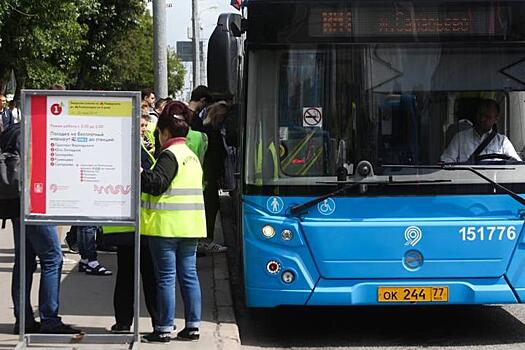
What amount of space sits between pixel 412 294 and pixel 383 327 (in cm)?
126

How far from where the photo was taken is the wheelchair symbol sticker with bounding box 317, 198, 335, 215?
719 centimetres

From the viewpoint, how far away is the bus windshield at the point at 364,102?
7.25 metres

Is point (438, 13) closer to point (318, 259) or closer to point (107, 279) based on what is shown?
point (318, 259)

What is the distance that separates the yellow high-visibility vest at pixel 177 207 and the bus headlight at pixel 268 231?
25.4 inches

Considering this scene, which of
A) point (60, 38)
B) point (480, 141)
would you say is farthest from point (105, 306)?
point (60, 38)

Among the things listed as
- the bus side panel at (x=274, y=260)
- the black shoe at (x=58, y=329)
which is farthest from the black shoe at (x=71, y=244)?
the bus side panel at (x=274, y=260)

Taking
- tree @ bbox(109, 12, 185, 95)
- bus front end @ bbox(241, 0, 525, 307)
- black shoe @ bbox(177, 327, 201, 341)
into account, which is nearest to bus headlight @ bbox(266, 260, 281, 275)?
bus front end @ bbox(241, 0, 525, 307)

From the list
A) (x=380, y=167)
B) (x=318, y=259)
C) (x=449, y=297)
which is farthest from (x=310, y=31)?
(x=449, y=297)

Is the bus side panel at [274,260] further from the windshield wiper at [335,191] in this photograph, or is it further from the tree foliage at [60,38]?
the tree foliage at [60,38]

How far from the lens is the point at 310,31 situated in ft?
23.7

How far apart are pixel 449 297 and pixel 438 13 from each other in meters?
2.23

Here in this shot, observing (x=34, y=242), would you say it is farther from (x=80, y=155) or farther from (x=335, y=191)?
(x=335, y=191)

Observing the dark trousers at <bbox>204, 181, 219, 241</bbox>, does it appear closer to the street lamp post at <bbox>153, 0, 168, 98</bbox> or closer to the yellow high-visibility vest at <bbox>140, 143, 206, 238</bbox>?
the yellow high-visibility vest at <bbox>140, 143, 206, 238</bbox>

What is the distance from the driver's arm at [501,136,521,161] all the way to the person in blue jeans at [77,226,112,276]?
440 cm
